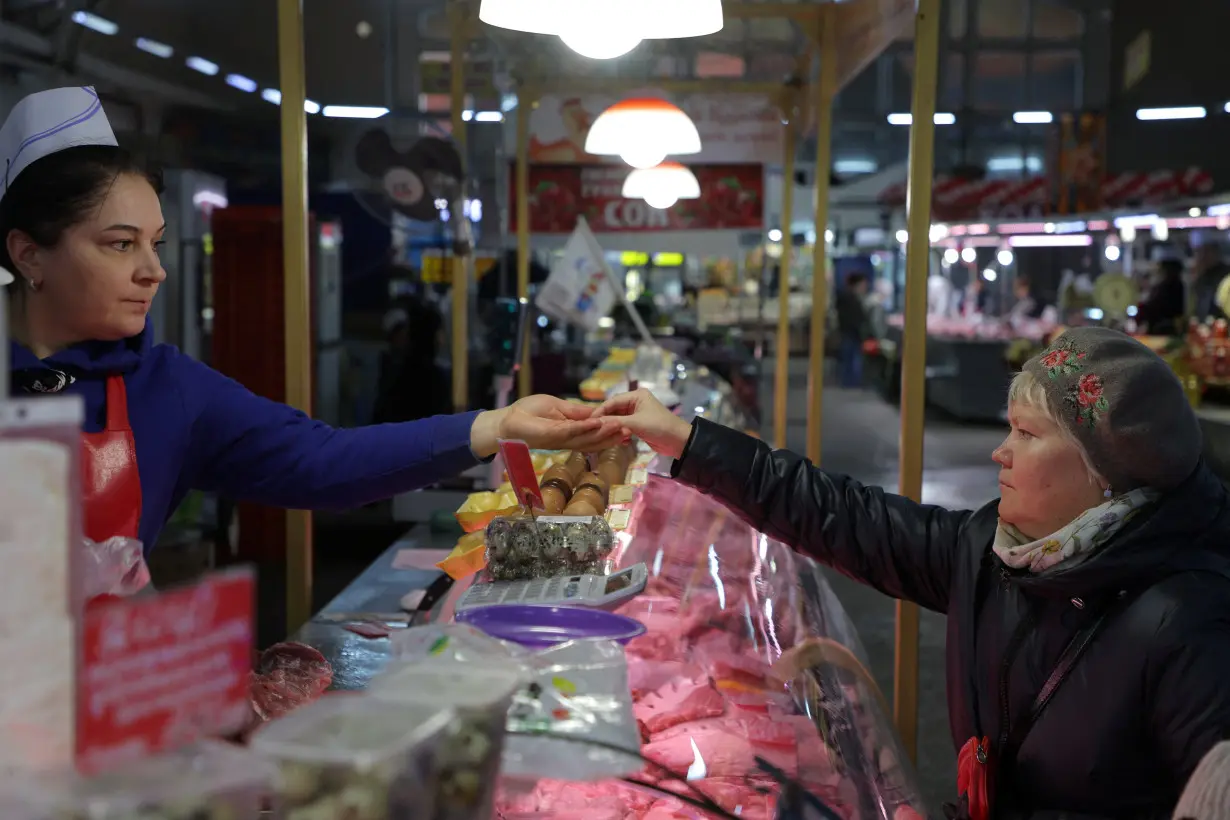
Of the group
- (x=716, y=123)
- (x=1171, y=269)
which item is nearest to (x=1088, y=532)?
(x=716, y=123)

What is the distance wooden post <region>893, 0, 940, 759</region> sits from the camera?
3.09 meters

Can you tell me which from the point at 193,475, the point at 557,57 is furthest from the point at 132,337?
the point at 557,57

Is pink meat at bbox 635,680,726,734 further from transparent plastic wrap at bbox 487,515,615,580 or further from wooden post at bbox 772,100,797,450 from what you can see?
wooden post at bbox 772,100,797,450

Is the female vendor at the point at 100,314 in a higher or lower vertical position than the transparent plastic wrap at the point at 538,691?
higher

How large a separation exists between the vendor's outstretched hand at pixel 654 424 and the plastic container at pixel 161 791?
5.24 ft

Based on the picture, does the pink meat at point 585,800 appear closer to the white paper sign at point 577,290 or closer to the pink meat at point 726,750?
the pink meat at point 726,750

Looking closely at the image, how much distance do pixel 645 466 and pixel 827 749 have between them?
1298mm

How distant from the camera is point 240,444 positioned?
2.19 metres

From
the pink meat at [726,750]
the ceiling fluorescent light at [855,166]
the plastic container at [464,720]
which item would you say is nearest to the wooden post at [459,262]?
the pink meat at [726,750]

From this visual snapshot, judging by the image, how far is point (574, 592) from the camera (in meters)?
1.80

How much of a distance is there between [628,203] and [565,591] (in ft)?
24.2

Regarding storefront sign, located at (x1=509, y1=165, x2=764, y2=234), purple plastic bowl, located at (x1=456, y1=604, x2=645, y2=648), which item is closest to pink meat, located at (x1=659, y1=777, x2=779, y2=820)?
purple plastic bowl, located at (x1=456, y1=604, x2=645, y2=648)

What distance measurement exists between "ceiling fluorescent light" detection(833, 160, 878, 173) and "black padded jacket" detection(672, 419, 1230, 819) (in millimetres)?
23168

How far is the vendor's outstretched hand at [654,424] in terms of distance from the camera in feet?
8.05
